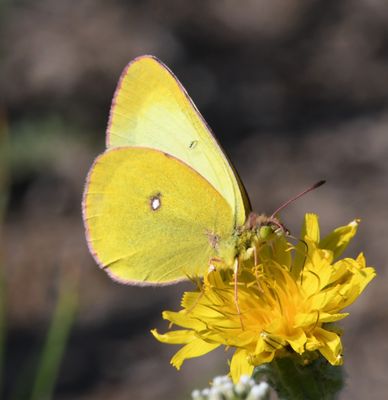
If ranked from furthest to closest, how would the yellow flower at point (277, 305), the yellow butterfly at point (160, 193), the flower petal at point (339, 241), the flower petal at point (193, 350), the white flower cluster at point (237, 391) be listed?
the yellow butterfly at point (160, 193), the flower petal at point (339, 241), the flower petal at point (193, 350), the yellow flower at point (277, 305), the white flower cluster at point (237, 391)

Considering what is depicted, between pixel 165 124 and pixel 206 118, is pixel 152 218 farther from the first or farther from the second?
pixel 206 118

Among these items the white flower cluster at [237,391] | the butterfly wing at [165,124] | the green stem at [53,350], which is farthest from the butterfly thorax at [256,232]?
the green stem at [53,350]

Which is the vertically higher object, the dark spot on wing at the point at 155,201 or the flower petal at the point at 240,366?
the dark spot on wing at the point at 155,201

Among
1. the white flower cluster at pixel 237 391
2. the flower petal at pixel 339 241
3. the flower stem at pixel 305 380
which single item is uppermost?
the flower petal at pixel 339 241

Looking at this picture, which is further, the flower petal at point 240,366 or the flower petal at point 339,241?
the flower petal at point 339,241

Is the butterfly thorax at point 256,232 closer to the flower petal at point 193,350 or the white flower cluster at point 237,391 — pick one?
the flower petal at point 193,350

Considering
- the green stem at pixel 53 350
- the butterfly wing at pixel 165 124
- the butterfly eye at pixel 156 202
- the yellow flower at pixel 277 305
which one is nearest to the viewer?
the yellow flower at pixel 277 305

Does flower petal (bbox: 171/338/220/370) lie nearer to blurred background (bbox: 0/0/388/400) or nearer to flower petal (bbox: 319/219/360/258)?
flower petal (bbox: 319/219/360/258)

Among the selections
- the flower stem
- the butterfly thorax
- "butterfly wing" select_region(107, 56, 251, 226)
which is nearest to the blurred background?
"butterfly wing" select_region(107, 56, 251, 226)
